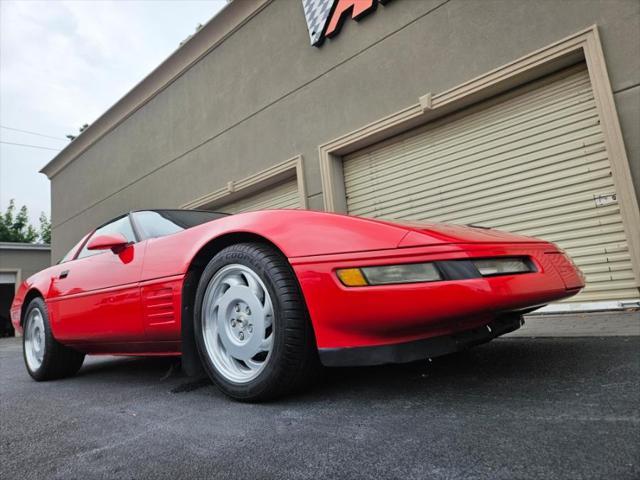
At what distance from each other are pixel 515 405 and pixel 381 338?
1.59 ft

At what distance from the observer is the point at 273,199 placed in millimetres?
7020

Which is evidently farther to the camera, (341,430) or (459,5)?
(459,5)

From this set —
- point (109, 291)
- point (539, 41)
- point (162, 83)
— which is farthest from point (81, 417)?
point (162, 83)

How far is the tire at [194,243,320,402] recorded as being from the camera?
5.10 ft

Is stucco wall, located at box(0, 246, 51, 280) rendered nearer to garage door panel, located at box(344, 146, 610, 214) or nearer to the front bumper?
garage door panel, located at box(344, 146, 610, 214)

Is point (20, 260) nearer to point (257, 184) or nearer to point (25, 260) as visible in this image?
point (25, 260)

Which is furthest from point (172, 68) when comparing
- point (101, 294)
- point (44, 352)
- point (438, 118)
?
point (101, 294)

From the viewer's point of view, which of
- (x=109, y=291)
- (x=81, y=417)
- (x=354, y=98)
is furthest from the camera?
(x=354, y=98)

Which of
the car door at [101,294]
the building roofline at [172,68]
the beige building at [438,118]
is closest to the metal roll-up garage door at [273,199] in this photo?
the beige building at [438,118]

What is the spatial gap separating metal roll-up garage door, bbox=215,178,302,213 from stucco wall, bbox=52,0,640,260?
0.45 meters

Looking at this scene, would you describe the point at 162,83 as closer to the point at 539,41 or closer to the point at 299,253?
the point at 539,41

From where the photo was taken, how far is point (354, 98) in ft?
18.2

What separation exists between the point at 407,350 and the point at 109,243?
5.92 ft

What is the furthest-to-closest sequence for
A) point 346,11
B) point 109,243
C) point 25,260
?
point 25,260, point 346,11, point 109,243
